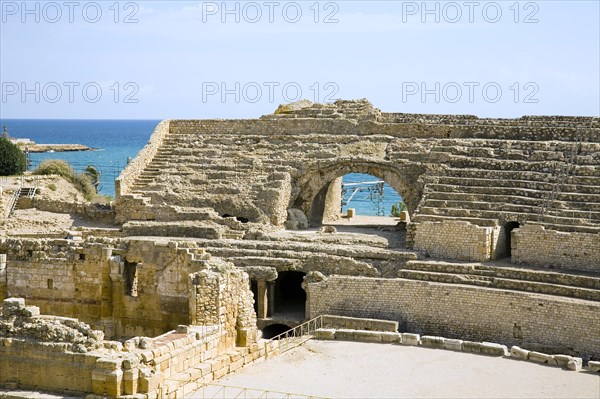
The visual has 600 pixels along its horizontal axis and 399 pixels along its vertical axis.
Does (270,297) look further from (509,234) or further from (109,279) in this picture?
(509,234)

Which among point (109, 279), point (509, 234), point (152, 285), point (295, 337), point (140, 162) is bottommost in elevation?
point (295, 337)

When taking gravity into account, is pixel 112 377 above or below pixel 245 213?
below

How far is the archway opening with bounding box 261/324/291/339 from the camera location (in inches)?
1118

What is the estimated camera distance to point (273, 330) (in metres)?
28.7

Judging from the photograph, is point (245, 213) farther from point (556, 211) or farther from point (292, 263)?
point (556, 211)

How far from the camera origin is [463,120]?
115ft

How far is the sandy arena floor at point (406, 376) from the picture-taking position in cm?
2048

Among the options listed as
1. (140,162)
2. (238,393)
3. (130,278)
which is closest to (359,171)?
(140,162)

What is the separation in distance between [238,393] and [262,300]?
8.47 metres

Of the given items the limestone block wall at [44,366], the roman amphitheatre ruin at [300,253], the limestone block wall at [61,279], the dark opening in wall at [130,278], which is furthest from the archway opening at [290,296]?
the limestone block wall at [44,366]

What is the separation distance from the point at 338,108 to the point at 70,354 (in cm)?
2020

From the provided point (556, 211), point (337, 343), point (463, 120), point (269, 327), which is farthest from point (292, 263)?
A: point (463, 120)

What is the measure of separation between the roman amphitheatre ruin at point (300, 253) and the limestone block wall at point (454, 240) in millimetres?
49

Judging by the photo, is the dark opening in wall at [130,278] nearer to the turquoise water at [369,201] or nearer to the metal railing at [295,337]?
the metal railing at [295,337]
